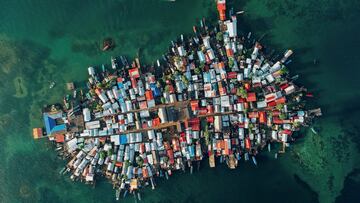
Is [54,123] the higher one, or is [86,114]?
[86,114]

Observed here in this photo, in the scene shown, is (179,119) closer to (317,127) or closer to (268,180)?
(268,180)

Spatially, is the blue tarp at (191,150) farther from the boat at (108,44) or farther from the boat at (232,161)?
the boat at (108,44)

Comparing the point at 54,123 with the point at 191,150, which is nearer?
the point at 191,150

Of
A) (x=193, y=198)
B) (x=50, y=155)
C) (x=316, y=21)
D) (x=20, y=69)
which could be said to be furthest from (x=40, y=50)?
(x=316, y=21)

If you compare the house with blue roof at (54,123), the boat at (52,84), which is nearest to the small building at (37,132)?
the house with blue roof at (54,123)

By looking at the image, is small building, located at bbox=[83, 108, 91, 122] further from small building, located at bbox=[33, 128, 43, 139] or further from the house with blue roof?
small building, located at bbox=[33, 128, 43, 139]

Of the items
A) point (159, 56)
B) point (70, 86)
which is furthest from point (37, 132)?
point (159, 56)

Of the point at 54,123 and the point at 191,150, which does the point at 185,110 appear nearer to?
→ the point at 191,150
